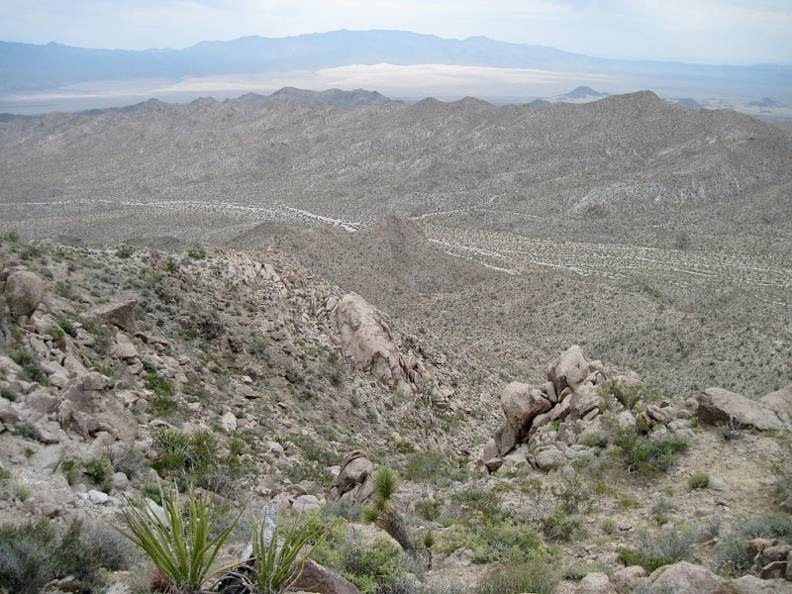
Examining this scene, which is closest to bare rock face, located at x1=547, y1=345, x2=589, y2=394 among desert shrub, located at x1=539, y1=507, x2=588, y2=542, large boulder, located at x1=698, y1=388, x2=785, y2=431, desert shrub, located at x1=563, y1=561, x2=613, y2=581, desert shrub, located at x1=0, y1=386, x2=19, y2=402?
large boulder, located at x1=698, y1=388, x2=785, y2=431

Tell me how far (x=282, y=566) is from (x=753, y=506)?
25.4 ft

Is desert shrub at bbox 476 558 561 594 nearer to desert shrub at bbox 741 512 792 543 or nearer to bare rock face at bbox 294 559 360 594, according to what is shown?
bare rock face at bbox 294 559 360 594

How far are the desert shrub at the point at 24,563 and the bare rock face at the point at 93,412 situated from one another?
138 inches

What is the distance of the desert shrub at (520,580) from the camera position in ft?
21.6

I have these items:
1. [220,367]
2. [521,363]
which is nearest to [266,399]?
[220,367]

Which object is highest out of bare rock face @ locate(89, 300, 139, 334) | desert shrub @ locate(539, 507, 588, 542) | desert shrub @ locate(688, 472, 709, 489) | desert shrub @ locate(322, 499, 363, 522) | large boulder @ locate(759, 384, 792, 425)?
bare rock face @ locate(89, 300, 139, 334)

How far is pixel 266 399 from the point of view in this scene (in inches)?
561

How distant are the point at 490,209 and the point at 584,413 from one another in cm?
5434

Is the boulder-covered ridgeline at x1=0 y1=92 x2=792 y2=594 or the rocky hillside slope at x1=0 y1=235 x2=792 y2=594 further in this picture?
the rocky hillside slope at x1=0 y1=235 x2=792 y2=594

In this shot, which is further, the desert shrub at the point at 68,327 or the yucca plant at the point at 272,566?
the desert shrub at the point at 68,327

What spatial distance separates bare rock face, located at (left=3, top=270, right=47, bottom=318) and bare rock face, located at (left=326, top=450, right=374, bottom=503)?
6323 millimetres

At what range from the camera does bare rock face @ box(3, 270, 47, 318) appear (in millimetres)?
10375

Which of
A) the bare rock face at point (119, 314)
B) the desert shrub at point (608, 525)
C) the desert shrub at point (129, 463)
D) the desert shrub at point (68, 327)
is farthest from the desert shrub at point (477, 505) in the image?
the bare rock face at point (119, 314)

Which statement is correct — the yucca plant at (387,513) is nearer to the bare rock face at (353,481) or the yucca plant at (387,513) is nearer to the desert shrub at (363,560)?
the desert shrub at (363,560)
